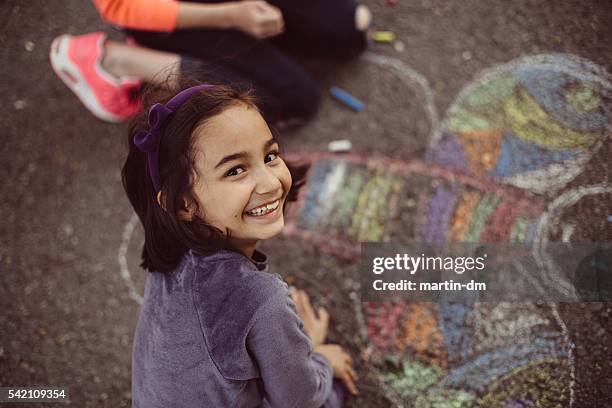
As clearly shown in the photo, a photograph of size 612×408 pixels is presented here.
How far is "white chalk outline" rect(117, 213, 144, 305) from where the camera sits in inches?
63.7

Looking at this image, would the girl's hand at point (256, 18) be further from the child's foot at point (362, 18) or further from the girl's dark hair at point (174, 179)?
the girl's dark hair at point (174, 179)

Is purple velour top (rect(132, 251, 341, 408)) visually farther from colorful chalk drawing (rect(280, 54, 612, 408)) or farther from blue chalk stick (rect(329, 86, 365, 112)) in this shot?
blue chalk stick (rect(329, 86, 365, 112))

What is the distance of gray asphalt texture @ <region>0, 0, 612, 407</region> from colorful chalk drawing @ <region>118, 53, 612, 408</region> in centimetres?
5

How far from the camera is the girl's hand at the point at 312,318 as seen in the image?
4.87ft

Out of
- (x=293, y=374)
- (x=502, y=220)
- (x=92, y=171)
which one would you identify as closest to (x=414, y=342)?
(x=502, y=220)

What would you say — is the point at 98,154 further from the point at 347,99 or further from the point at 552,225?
the point at 552,225

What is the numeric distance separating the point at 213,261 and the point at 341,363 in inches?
23.0

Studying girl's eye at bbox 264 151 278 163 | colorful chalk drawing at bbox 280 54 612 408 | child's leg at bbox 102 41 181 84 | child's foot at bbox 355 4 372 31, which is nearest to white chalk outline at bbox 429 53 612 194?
colorful chalk drawing at bbox 280 54 612 408

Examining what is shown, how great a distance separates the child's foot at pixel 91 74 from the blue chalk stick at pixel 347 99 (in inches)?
24.7

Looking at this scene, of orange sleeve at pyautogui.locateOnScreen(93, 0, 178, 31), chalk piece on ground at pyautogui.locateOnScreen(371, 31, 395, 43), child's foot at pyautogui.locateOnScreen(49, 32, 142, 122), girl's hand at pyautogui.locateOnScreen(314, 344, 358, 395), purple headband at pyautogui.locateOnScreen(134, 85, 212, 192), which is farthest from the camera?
chalk piece on ground at pyautogui.locateOnScreen(371, 31, 395, 43)

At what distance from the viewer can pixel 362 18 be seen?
5.76ft

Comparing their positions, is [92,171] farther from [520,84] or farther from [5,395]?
[520,84]

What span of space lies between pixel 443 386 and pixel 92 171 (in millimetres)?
1277

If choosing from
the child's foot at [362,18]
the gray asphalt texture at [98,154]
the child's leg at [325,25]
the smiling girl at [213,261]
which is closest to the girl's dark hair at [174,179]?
the smiling girl at [213,261]
